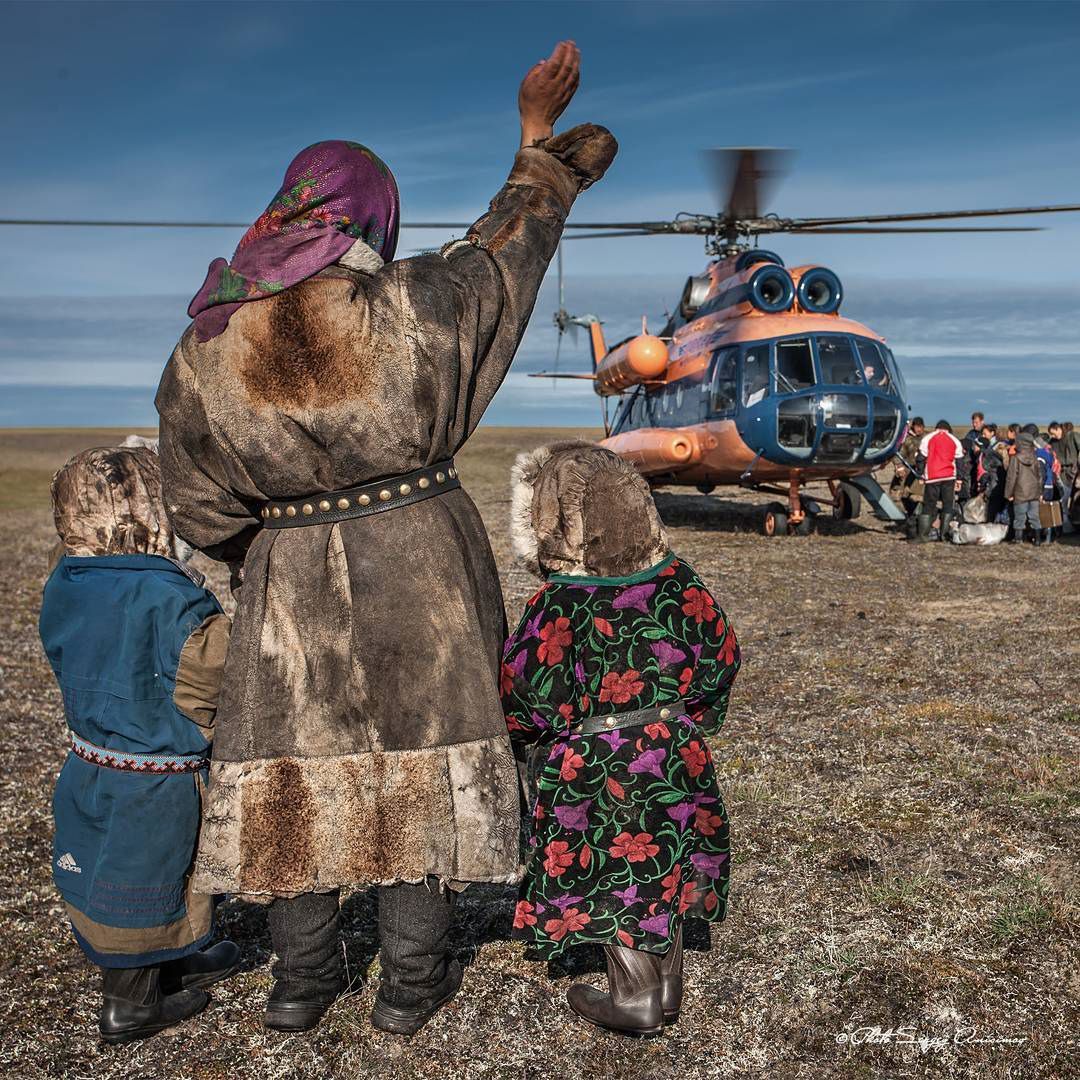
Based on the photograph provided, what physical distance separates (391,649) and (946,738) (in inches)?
152

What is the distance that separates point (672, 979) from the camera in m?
2.76

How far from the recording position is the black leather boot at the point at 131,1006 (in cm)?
271

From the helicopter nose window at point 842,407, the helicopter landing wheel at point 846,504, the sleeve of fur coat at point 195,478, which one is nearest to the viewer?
the sleeve of fur coat at point 195,478

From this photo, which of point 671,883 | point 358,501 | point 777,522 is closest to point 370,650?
point 358,501

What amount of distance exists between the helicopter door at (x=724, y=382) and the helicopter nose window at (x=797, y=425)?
0.79 metres

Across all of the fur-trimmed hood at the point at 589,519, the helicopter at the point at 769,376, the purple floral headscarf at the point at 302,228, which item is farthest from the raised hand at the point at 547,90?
the helicopter at the point at 769,376

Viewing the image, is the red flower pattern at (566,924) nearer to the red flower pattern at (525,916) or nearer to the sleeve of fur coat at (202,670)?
the red flower pattern at (525,916)

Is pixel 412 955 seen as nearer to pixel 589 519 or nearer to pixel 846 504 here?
pixel 589 519

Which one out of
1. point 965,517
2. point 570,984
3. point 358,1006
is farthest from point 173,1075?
point 965,517

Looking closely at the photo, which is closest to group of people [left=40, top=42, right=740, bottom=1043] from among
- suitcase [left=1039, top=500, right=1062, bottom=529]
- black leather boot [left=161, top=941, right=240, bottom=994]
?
black leather boot [left=161, top=941, right=240, bottom=994]

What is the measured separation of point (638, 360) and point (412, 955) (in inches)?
511

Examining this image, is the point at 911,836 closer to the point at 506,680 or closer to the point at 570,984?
the point at 570,984

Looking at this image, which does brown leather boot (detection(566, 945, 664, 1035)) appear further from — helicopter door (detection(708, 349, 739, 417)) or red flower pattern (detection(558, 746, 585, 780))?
helicopter door (detection(708, 349, 739, 417))

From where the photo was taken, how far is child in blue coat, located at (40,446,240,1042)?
8.20 ft
